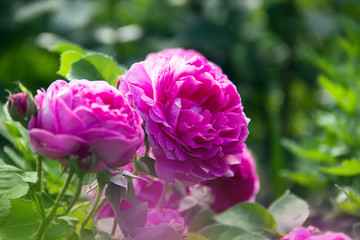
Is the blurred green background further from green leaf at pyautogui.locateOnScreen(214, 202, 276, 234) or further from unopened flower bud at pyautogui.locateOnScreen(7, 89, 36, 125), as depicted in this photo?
unopened flower bud at pyautogui.locateOnScreen(7, 89, 36, 125)

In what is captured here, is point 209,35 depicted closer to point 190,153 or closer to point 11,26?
point 11,26

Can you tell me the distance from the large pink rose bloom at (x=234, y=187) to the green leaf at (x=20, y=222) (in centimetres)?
25

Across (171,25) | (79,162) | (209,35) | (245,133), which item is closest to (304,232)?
(245,133)

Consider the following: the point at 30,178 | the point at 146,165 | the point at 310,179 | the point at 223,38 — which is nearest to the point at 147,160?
the point at 146,165

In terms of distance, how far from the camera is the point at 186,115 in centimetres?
46

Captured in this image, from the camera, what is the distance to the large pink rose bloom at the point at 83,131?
38cm

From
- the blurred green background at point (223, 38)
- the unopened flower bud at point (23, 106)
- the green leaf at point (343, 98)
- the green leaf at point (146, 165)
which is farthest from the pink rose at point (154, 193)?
the blurred green background at point (223, 38)

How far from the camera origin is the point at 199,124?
46 cm

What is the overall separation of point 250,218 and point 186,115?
19 cm

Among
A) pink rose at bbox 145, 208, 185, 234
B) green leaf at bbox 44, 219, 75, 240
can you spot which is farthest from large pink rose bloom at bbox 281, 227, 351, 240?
green leaf at bbox 44, 219, 75, 240

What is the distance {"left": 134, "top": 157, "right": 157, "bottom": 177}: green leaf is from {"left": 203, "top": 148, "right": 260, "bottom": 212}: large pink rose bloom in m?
0.18

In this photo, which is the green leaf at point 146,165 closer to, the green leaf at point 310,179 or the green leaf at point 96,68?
the green leaf at point 96,68

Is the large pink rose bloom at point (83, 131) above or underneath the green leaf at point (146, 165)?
above

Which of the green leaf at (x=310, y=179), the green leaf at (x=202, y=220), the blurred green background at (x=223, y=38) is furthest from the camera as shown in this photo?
the blurred green background at (x=223, y=38)
